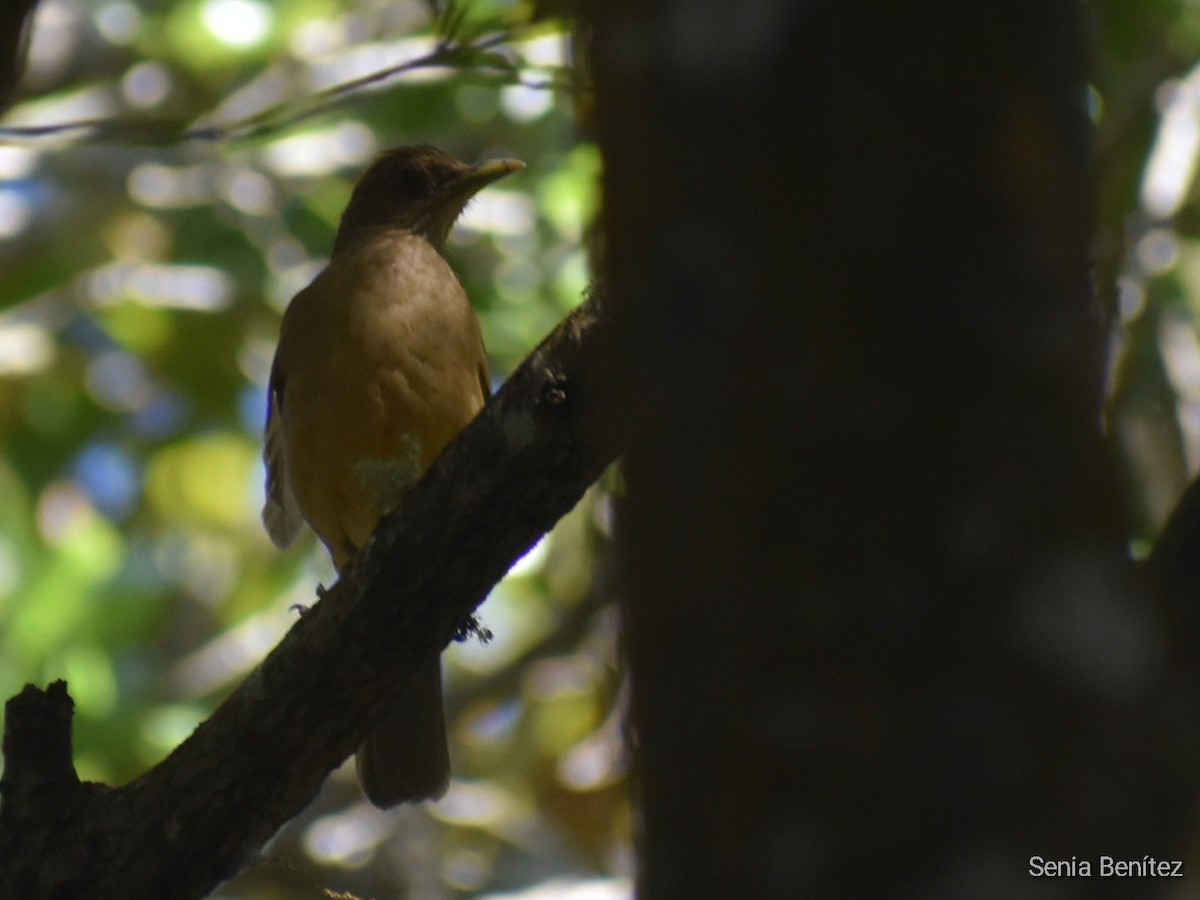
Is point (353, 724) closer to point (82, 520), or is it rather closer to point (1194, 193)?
point (1194, 193)

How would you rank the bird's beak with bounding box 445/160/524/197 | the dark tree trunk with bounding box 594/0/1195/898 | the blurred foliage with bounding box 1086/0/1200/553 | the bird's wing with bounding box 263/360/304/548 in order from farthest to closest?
1. the bird's beak with bounding box 445/160/524/197
2. the bird's wing with bounding box 263/360/304/548
3. the blurred foliage with bounding box 1086/0/1200/553
4. the dark tree trunk with bounding box 594/0/1195/898

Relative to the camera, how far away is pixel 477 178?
704 cm

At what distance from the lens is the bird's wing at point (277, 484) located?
6.43 meters

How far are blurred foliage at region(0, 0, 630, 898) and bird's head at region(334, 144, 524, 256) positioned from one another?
1.25 metres

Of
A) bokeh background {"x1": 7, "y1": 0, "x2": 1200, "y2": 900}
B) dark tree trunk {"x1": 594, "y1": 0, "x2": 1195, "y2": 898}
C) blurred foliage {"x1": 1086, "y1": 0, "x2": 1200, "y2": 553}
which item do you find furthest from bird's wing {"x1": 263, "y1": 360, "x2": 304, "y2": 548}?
dark tree trunk {"x1": 594, "y1": 0, "x2": 1195, "y2": 898}

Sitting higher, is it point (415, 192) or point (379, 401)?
point (415, 192)

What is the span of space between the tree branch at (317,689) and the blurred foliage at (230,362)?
4.36 meters

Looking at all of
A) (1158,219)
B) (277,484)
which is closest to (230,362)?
(277,484)

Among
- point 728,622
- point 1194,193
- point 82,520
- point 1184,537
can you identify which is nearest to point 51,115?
point 82,520

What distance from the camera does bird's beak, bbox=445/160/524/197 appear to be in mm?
6863

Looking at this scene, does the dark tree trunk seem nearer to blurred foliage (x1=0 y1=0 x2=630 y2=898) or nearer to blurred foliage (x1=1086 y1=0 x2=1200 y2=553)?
blurred foliage (x1=1086 y1=0 x2=1200 y2=553)

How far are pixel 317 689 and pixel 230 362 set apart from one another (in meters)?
6.05

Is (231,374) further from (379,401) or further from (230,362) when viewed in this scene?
(379,401)

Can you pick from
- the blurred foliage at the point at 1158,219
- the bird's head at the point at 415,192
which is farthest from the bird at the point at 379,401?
the blurred foliage at the point at 1158,219
